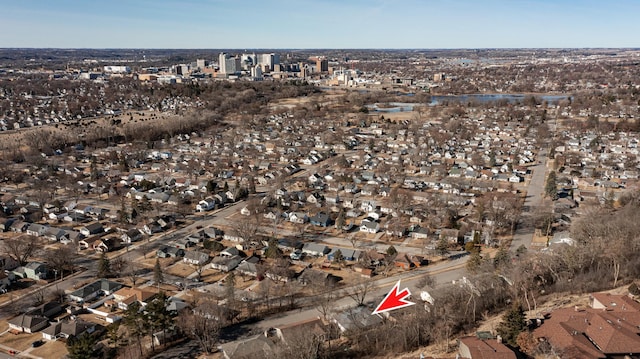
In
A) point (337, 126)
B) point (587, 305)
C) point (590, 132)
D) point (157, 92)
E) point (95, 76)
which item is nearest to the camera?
point (587, 305)

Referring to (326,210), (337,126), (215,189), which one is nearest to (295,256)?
(326,210)

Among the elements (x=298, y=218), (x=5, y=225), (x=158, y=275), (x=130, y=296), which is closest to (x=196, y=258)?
(x=158, y=275)

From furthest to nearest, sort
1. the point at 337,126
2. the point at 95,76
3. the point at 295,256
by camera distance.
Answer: the point at 95,76 → the point at 337,126 → the point at 295,256

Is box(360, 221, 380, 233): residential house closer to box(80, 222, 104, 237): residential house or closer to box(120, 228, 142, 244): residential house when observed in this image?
box(120, 228, 142, 244): residential house

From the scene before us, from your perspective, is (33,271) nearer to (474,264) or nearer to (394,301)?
(394,301)

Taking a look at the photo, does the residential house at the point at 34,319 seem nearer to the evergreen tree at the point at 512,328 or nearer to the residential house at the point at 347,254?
the residential house at the point at 347,254

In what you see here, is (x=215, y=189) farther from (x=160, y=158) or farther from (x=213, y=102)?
(x=213, y=102)
